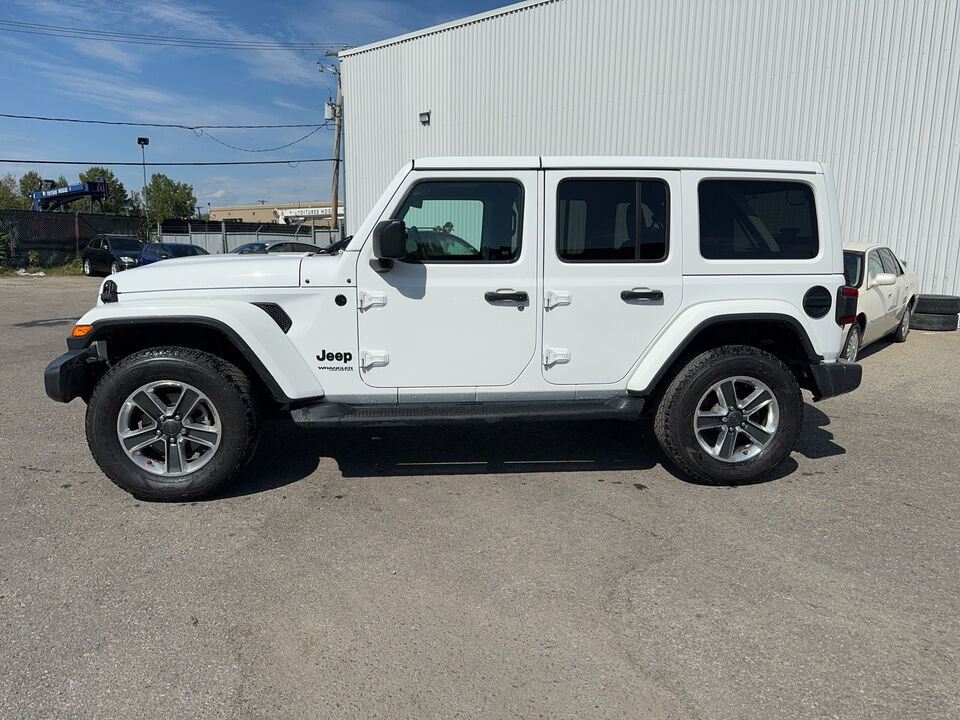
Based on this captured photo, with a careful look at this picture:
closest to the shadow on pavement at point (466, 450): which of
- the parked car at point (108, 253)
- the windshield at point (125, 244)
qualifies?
the parked car at point (108, 253)

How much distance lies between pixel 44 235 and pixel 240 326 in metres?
27.9

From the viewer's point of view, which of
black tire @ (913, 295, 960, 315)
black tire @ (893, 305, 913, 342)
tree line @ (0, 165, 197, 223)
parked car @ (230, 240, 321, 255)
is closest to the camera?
black tire @ (893, 305, 913, 342)

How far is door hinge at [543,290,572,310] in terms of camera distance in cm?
406

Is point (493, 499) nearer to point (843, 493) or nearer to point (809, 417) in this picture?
point (843, 493)

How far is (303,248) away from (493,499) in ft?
51.8

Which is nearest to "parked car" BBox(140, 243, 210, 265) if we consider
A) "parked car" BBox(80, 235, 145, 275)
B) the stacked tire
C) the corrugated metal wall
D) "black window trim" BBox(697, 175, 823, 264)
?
"parked car" BBox(80, 235, 145, 275)

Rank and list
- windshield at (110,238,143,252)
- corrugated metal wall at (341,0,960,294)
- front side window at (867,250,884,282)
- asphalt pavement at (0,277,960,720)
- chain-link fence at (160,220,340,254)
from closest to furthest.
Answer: asphalt pavement at (0,277,960,720) → front side window at (867,250,884,282) → corrugated metal wall at (341,0,960,294) → windshield at (110,238,143,252) → chain-link fence at (160,220,340,254)

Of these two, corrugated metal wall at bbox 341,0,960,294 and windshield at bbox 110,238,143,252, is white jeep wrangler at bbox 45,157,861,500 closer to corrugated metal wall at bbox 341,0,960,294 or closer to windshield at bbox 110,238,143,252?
corrugated metal wall at bbox 341,0,960,294

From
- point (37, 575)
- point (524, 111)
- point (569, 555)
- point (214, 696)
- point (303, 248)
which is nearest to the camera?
point (214, 696)

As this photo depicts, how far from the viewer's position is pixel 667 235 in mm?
4152

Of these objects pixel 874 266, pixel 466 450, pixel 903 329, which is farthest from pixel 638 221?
pixel 903 329

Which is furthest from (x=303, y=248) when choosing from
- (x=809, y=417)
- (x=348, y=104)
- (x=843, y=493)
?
(x=843, y=493)

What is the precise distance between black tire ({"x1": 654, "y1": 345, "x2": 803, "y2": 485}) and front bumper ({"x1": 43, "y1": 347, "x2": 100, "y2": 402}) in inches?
137

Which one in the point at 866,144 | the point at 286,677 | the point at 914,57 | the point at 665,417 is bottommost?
the point at 286,677
